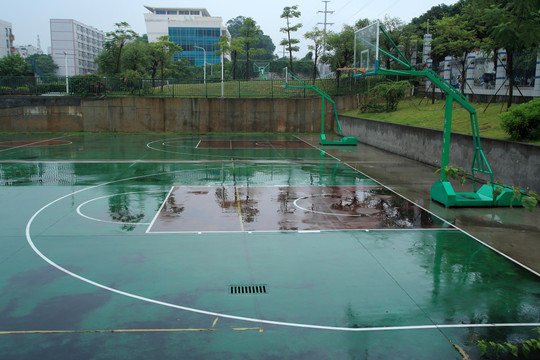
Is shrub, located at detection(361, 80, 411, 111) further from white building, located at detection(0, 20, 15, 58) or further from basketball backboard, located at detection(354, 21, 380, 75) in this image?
white building, located at detection(0, 20, 15, 58)

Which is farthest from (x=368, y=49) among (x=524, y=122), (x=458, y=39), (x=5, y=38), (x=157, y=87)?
(x=5, y=38)

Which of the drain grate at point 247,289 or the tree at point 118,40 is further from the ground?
the tree at point 118,40

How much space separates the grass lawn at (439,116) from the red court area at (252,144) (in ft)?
19.4

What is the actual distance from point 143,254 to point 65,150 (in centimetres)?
1795

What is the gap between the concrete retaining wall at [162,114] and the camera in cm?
3516

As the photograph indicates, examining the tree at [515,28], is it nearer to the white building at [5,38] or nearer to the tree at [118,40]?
the tree at [118,40]

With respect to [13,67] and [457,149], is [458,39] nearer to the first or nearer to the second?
[457,149]

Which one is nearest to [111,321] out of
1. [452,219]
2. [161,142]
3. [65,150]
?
[452,219]

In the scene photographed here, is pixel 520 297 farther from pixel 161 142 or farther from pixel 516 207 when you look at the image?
pixel 161 142

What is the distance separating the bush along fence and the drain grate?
29677 millimetres

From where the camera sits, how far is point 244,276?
868 centimetres

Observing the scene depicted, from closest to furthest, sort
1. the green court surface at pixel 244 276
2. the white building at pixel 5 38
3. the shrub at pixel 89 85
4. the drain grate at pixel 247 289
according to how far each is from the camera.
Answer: the green court surface at pixel 244 276, the drain grate at pixel 247 289, the shrub at pixel 89 85, the white building at pixel 5 38

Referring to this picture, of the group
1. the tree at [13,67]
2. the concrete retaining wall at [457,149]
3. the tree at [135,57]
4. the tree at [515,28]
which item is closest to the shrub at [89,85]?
the tree at [135,57]

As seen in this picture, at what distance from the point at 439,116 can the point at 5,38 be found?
104 metres
